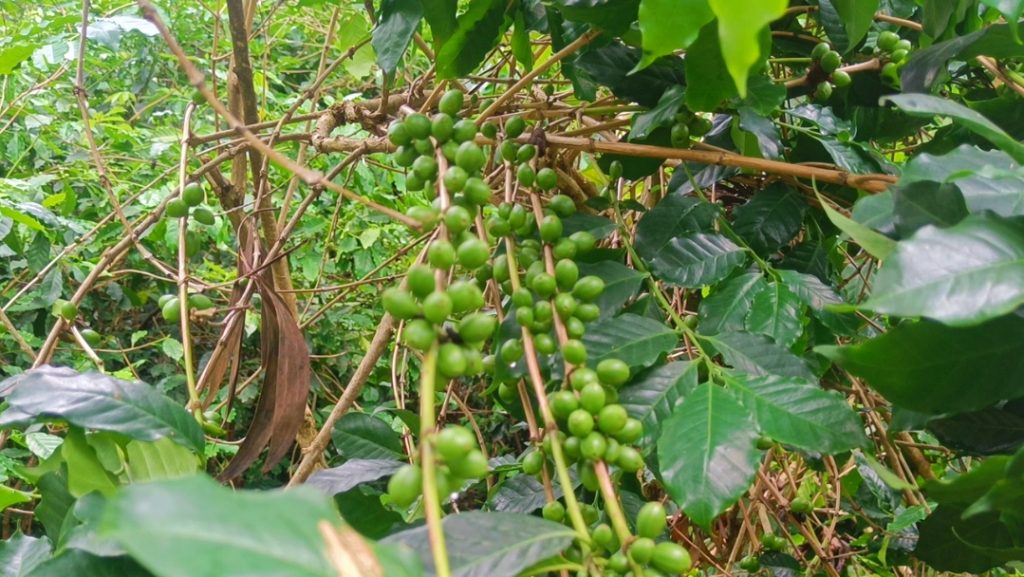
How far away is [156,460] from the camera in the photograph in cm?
59

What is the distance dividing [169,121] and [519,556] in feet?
9.53

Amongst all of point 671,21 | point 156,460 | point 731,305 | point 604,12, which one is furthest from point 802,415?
point 156,460

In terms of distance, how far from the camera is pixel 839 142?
763 millimetres

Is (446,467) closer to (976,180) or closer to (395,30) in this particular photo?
(976,180)

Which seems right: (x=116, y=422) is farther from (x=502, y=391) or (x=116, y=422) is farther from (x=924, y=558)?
(x=924, y=558)

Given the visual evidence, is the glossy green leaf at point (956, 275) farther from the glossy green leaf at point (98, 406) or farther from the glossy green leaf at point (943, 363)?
the glossy green leaf at point (98, 406)

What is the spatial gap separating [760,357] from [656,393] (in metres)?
0.10

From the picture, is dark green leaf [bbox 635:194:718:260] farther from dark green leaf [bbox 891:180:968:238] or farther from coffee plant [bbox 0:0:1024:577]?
dark green leaf [bbox 891:180:968:238]

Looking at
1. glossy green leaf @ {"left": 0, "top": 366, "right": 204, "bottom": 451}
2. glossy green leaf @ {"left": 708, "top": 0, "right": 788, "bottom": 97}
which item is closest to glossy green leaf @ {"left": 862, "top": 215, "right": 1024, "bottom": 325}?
glossy green leaf @ {"left": 708, "top": 0, "right": 788, "bottom": 97}

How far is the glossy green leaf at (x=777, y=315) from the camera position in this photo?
2.08 ft

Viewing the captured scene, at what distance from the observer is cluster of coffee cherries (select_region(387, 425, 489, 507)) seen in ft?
1.24

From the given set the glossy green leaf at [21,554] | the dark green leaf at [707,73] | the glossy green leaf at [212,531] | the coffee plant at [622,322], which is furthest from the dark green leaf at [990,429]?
the glossy green leaf at [21,554]

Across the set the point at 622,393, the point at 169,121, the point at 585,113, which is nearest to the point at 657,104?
the point at 585,113

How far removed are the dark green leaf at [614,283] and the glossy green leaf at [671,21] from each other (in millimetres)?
232
